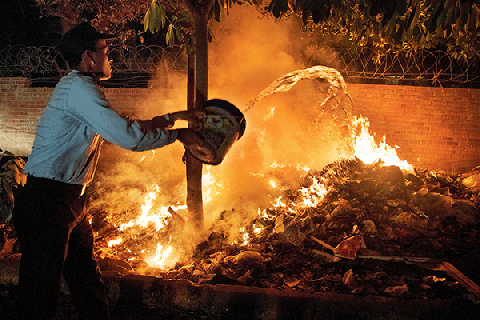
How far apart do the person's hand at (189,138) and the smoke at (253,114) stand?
11.2 ft

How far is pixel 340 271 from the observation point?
3451 mm

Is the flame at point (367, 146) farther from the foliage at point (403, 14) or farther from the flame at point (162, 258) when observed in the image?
the flame at point (162, 258)

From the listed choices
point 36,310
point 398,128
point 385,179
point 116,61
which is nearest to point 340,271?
point 385,179

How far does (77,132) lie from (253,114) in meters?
4.95

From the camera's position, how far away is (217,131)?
2484 millimetres

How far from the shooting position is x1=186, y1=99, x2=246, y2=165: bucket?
8.08 feet

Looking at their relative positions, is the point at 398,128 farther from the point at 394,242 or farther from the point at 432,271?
the point at 432,271

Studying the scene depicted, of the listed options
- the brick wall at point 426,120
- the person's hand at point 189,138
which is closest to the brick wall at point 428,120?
the brick wall at point 426,120

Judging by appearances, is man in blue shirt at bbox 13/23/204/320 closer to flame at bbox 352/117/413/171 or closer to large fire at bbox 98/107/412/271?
large fire at bbox 98/107/412/271

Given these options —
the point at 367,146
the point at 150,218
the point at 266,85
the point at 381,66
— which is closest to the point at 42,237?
the point at 150,218

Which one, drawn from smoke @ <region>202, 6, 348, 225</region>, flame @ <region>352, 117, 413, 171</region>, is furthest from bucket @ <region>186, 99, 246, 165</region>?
flame @ <region>352, 117, 413, 171</region>

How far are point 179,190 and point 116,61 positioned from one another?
3871 mm

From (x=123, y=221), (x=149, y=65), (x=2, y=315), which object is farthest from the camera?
(x=149, y=65)

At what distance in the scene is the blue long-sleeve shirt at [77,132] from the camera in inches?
84.2
